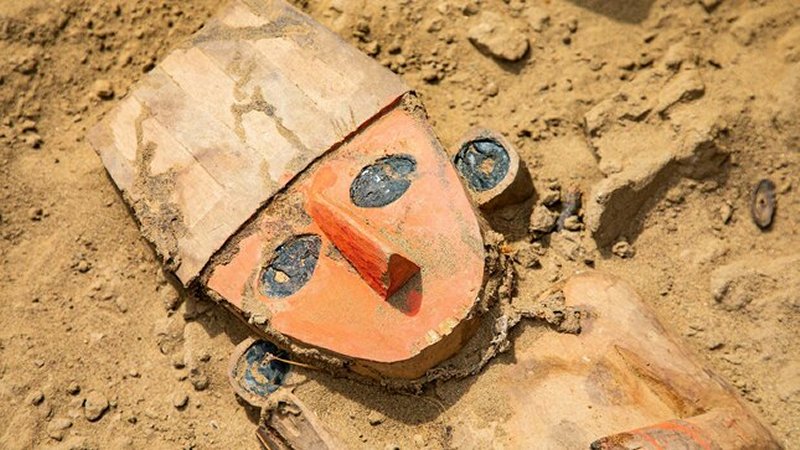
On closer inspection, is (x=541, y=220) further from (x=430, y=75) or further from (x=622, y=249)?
(x=430, y=75)

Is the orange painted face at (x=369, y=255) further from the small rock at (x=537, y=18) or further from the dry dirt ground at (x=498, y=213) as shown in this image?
the small rock at (x=537, y=18)

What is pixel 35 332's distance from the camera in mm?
4934

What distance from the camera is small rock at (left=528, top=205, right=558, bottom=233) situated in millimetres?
4863

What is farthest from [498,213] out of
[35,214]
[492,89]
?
[35,214]

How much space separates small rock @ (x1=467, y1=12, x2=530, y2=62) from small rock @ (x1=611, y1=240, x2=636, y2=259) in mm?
1333

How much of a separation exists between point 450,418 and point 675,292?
1534mm

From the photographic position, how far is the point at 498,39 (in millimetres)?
5395

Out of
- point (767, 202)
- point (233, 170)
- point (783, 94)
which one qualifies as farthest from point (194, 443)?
point (783, 94)

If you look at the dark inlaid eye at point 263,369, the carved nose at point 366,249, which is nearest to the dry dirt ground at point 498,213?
the dark inlaid eye at point 263,369

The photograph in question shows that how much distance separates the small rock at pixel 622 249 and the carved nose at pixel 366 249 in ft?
4.56

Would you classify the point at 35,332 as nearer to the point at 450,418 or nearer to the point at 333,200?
the point at 333,200

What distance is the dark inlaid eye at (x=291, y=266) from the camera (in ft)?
13.9

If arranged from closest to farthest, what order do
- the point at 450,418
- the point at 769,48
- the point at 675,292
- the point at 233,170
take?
the point at 450,418 → the point at 233,170 → the point at 675,292 → the point at 769,48

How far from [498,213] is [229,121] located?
1.56 meters
